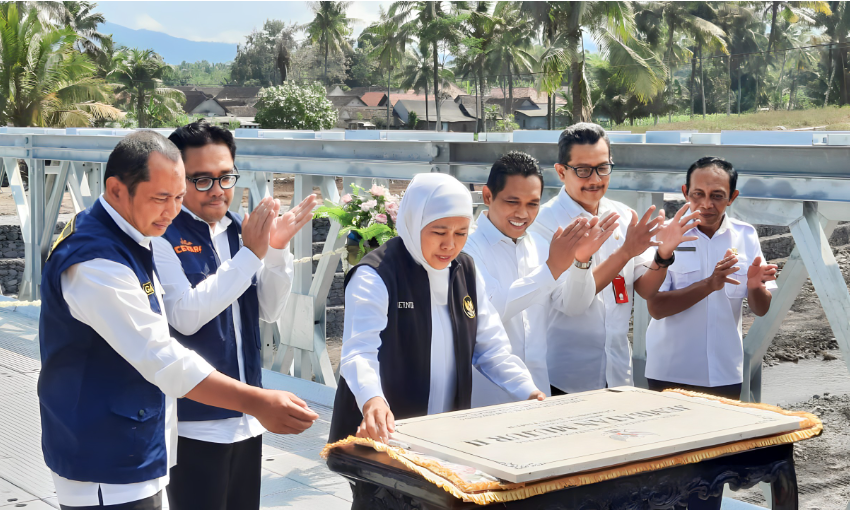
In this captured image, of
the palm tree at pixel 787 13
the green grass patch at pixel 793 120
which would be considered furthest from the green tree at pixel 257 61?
the green grass patch at pixel 793 120

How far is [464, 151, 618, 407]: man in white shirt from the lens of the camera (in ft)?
9.25

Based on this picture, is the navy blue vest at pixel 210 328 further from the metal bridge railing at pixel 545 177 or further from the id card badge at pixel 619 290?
the metal bridge railing at pixel 545 177

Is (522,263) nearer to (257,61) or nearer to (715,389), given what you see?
(715,389)

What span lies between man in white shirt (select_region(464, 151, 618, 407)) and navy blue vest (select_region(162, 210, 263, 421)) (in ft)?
2.51

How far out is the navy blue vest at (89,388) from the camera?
2.06m

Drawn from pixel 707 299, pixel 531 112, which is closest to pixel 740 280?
pixel 707 299

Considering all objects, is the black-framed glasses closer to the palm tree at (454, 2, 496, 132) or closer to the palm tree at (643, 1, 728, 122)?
the palm tree at (454, 2, 496, 132)

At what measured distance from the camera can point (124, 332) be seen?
2.04m

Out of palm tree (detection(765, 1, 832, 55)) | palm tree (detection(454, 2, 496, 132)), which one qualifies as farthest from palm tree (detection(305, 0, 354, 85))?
palm tree (detection(765, 1, 832, 55))

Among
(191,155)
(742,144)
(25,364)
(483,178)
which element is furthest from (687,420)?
(25,364)

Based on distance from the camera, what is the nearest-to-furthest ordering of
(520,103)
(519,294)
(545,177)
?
(519,294)
(545,177)
(520,103)

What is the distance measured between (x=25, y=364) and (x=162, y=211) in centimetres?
571

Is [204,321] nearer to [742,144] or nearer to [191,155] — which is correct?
[191,155]

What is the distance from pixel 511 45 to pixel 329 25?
26460 millimetres
